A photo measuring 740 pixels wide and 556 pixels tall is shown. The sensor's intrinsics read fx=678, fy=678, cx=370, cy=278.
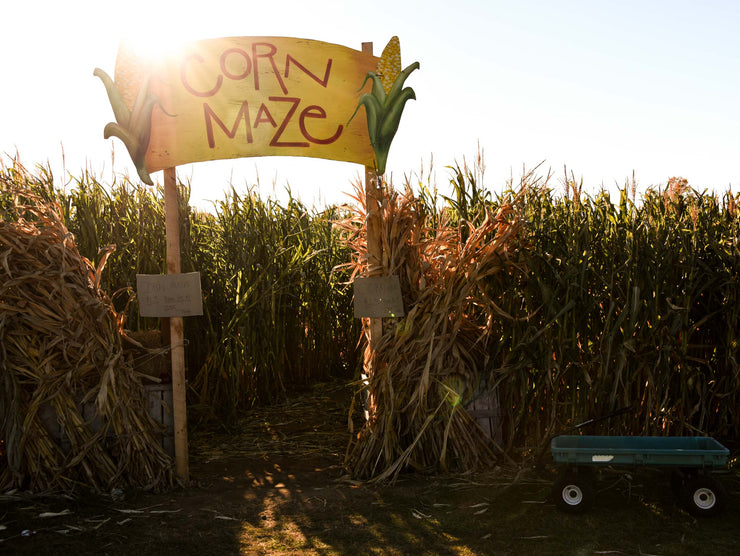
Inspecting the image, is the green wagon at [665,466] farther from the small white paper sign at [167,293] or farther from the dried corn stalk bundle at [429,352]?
the small white paper sign at [167,293]

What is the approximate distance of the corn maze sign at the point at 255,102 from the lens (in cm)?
435

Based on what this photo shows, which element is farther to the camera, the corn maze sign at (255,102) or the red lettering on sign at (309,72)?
the red lettering on sign at (309,72)

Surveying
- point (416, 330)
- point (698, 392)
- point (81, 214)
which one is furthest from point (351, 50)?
point (698, 392)

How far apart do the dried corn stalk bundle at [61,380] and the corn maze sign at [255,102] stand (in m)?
0.87

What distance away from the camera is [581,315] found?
13.9 ft

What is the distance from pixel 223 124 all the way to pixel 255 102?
0.25m

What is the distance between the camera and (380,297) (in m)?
4.34

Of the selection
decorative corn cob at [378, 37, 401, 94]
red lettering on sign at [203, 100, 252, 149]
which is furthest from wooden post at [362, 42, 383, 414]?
red lettering on sign at [203, 100, 252, 149]

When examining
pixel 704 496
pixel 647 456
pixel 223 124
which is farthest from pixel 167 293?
pixel 704 496

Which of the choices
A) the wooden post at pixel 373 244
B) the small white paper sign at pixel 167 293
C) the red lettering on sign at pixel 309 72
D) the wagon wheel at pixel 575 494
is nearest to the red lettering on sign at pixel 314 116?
the red lettering on sign at pixel 309 72

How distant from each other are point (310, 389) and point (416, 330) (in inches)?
101

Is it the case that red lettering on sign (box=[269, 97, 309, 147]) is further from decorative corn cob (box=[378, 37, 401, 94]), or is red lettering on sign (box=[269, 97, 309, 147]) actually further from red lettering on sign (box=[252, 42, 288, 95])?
decorative corn cob (box=[378, 37, 401, 94])

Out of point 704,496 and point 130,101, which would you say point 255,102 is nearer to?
point 130,101

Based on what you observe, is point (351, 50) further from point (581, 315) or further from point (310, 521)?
point (310, 521)
